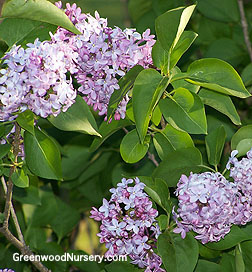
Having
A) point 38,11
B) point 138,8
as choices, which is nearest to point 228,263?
point 38,11

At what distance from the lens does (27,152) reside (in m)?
1.13

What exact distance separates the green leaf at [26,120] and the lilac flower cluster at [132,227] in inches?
8.3

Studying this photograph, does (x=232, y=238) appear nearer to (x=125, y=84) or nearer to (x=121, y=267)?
(x=121, y=267)

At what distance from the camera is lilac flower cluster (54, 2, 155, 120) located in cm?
111

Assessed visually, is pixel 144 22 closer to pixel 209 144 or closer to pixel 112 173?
pixel 112 173

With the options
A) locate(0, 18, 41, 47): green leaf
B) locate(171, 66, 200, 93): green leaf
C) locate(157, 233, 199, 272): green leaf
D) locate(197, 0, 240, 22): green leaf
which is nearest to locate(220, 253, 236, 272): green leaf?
locate(157, 233, 199, 272): green leaf

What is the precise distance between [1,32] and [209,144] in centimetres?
47

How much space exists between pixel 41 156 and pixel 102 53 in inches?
8.8

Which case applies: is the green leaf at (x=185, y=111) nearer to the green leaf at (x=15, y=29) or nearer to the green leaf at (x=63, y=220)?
the green leaf at (x=15, y=29)

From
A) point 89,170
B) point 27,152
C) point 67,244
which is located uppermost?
point 27,152

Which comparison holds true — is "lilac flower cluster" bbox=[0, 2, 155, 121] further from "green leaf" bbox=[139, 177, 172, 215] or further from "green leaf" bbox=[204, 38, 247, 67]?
"green leaf" bbox=[204, 38, 247, 67]

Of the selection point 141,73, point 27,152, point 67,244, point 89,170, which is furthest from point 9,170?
point 67,244

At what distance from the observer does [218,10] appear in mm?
1983

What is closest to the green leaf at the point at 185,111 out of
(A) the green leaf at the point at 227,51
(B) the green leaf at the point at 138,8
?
(A) the green leaf at the point at 227,51
